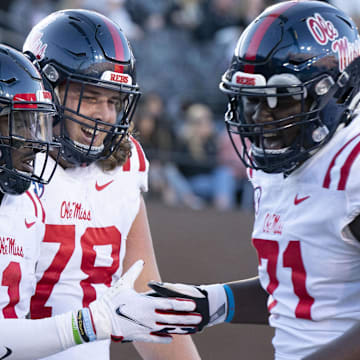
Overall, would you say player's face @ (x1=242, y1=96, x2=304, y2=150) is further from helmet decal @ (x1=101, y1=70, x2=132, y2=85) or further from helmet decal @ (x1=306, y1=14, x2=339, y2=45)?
helmet decal @ (x1=101, y1=70, x2=132, y2=85)

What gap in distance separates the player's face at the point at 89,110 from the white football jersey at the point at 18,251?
35cm

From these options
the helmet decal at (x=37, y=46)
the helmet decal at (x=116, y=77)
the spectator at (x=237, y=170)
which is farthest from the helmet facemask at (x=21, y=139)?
the spectator at (x=237, y=170)

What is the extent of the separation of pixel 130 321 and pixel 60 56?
43.7 inches

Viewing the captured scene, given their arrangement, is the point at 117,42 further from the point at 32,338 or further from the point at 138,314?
the point at 32,338

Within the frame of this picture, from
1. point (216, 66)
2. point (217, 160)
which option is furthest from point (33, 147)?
point (216, 66)

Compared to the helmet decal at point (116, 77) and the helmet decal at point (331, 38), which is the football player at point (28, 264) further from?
the helmet decal at point (331, 38)

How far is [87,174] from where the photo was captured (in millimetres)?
2852

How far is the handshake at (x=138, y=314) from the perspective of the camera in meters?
2.24

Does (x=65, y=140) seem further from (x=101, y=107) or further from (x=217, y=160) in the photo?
(x=217, y=160)

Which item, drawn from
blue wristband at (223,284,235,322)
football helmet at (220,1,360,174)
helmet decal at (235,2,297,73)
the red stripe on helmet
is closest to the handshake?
blue wristband at (223,284,235,322)

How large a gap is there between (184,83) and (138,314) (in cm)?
762

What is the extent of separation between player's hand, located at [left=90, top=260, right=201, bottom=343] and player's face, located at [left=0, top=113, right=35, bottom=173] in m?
0.51

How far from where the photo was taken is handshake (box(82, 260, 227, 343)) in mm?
2242

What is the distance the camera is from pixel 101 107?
2.78 meters
